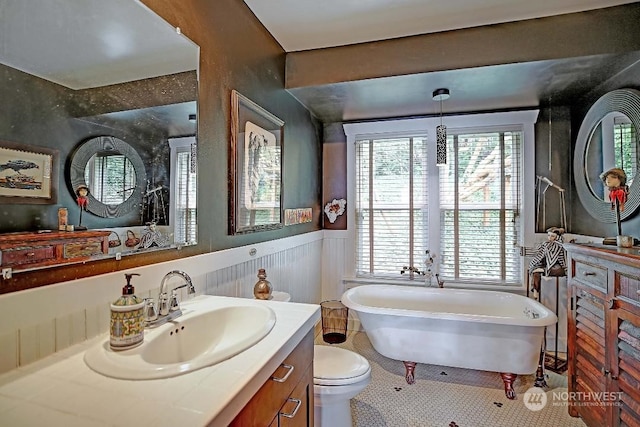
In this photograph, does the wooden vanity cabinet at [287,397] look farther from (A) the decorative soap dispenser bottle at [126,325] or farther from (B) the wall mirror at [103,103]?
(B) the wall mirror at [103,103]

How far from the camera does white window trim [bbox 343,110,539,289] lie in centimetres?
310

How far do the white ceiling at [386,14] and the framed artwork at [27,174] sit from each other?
1.61m

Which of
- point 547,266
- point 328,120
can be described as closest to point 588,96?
point 547,266

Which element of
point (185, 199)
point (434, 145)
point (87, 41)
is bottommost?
point (185, 199)

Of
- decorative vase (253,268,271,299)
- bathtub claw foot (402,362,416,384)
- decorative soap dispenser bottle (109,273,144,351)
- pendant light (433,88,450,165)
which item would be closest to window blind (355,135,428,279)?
pendant light (433,88,450,165)

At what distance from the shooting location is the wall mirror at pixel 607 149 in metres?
2.14

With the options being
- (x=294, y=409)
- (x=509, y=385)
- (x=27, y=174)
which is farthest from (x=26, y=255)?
(x=509, y=385)

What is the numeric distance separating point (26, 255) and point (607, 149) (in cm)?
338

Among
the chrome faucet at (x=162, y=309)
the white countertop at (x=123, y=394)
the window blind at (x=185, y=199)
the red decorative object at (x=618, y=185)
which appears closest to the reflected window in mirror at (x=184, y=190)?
the window blind at (x=185, y=199)

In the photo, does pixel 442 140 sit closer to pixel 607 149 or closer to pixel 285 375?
pixel 607 149

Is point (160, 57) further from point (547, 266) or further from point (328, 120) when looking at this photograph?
point (547, 266)

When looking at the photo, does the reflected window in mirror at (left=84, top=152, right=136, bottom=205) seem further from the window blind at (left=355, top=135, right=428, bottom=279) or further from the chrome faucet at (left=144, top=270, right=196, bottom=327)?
the window blind at (left=355, top=135, right=428, bottom=279)

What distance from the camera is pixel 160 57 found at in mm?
1407

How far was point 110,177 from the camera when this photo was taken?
3.84ft
